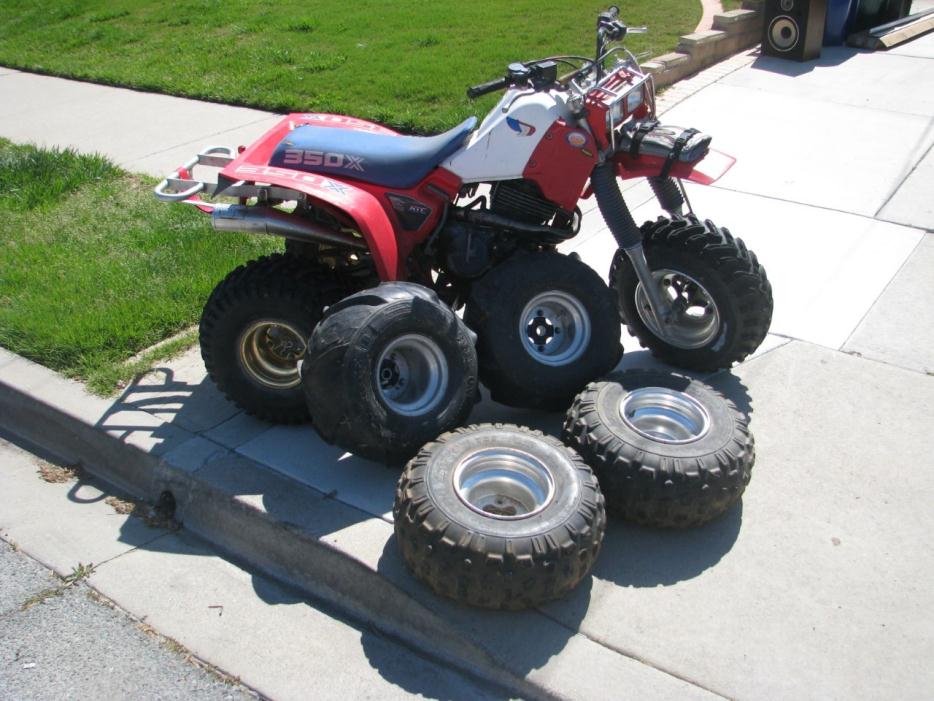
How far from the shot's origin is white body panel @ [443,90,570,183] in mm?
4527

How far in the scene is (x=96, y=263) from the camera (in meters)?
6.34

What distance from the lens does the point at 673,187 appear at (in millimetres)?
4973

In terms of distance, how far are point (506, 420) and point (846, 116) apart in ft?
18.1

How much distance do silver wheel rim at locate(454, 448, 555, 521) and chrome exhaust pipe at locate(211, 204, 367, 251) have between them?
138 centimetres

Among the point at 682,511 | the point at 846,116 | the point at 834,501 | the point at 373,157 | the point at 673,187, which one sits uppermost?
the point at 373,157

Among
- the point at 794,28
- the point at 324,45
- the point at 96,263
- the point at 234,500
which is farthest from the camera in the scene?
the point at 324,45

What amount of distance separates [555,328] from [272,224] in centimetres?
142

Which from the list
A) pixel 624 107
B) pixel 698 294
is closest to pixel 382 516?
pixel 698 294

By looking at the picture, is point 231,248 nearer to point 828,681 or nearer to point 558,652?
point 558,652

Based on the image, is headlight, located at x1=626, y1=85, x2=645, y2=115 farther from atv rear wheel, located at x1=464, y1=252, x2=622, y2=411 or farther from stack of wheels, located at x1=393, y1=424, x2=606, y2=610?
stack of wheels, located at x1=393, y1=424, x2=606, y2=610

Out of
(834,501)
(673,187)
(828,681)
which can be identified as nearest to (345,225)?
(673,187)

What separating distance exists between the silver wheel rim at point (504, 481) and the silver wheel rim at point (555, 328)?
0.78m

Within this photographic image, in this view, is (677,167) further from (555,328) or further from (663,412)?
(663,412)

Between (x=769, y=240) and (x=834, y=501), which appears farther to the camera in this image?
(x=769, y=240)
